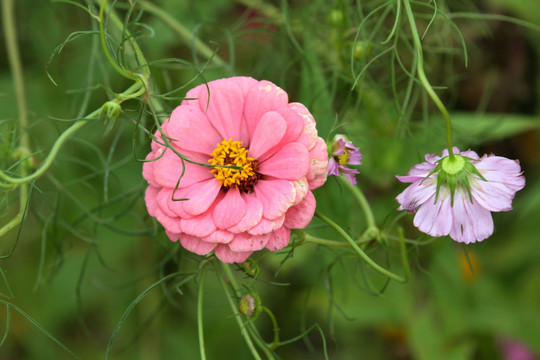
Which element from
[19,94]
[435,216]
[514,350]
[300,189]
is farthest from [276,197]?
[514,350]

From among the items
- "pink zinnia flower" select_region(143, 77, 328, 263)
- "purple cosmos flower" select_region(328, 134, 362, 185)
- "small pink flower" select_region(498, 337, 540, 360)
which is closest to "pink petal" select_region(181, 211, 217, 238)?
"pink zinnia flower" select_region(143, 77, 328, 263)

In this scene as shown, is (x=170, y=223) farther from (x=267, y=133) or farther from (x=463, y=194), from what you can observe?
(x=463, y=194)

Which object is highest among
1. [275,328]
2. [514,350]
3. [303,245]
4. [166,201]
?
[166,201]

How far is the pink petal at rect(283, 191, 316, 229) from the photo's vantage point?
0.48 meters

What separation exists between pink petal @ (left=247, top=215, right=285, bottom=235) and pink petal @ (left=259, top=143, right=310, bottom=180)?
4 cm

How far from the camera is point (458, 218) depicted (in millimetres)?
461

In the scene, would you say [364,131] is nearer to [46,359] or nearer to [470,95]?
[470,95]

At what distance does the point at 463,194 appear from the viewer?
1.52ft

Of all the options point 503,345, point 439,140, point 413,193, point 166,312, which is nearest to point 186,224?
point 413,193

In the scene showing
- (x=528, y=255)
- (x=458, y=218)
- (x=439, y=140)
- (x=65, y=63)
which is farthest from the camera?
(x=65, y=63)

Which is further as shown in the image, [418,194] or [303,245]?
[303,245]

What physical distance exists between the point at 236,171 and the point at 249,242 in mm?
81

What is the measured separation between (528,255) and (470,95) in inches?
13.6

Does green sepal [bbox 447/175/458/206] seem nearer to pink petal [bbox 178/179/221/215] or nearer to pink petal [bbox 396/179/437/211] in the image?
pink petal [bbox 396/179/437/211]
